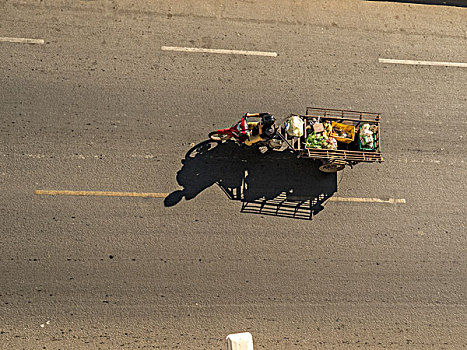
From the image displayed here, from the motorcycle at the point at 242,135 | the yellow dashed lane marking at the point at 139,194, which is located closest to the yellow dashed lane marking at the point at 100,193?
the yellow dashed lane marking at the point at 139,194

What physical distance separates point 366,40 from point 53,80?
8.10 m

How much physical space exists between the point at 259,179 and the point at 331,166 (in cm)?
174

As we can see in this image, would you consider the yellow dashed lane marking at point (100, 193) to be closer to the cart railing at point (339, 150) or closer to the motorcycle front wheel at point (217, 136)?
the motorcycle front wheel at point (217, 136)

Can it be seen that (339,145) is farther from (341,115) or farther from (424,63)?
(424,63)

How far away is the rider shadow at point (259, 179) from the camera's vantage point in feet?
27.4

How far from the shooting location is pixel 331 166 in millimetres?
8188

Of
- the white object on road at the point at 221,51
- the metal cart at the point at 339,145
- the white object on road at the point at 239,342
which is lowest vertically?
the white object on road at the point at 239,342

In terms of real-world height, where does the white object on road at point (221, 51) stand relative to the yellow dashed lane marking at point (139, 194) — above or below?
above

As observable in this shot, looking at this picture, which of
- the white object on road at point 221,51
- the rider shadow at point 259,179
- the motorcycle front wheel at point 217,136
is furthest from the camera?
the white object on road at point 221,51

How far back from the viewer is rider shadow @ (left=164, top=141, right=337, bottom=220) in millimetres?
8359

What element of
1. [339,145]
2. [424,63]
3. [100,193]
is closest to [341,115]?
[339,145]

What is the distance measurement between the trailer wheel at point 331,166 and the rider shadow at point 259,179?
21cm

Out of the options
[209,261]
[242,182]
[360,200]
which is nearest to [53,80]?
[242,182]

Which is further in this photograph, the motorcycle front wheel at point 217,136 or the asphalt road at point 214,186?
the motorcycle front wheel at point 217,136
